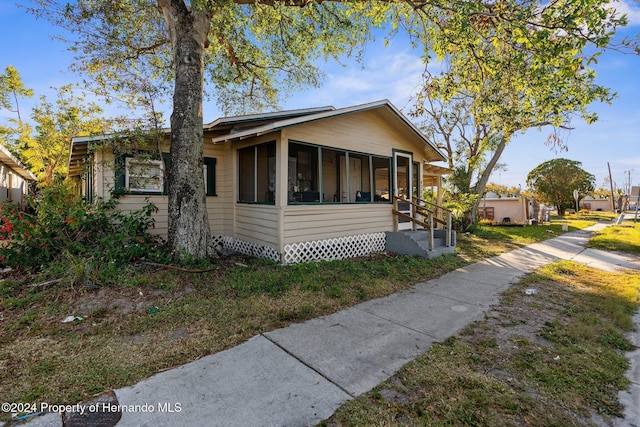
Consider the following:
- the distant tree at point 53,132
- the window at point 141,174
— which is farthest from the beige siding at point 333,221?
the distant tree at point 53,132

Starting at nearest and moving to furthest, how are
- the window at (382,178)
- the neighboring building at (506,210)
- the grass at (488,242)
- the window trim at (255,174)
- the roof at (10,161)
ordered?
the window trim at (255,174) → the grass at (488,242) → the window at (382,178) → the roof at (10,161) → the neighboring building at (506,210)

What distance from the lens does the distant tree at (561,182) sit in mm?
30656

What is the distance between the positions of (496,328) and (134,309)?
5.07 meters

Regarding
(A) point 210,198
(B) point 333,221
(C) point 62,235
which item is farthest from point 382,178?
(C) point 62,235

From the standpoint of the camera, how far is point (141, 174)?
700cm

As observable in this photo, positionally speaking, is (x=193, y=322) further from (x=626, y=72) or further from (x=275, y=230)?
(x=626, y=72)

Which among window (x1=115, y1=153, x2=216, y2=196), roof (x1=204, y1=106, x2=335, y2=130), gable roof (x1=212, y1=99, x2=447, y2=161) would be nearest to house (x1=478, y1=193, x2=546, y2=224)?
gable roof (x1=212, y1=99, x2=447, y2=161)

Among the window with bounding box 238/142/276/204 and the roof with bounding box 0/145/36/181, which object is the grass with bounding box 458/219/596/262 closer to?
the window with bounding box 238/142/276/204

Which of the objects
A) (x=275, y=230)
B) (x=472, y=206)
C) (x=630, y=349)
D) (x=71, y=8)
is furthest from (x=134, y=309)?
(x=472, y=206)

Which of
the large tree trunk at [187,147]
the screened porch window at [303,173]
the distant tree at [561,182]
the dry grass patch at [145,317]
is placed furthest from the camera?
the distant tree at [561,182]

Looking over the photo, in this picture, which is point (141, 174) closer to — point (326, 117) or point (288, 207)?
point (288, 207)

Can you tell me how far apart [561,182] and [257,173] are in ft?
119

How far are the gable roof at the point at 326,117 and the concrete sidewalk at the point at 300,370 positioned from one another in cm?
408

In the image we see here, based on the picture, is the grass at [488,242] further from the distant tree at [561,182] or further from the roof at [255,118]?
the distant tree at [561,182]
